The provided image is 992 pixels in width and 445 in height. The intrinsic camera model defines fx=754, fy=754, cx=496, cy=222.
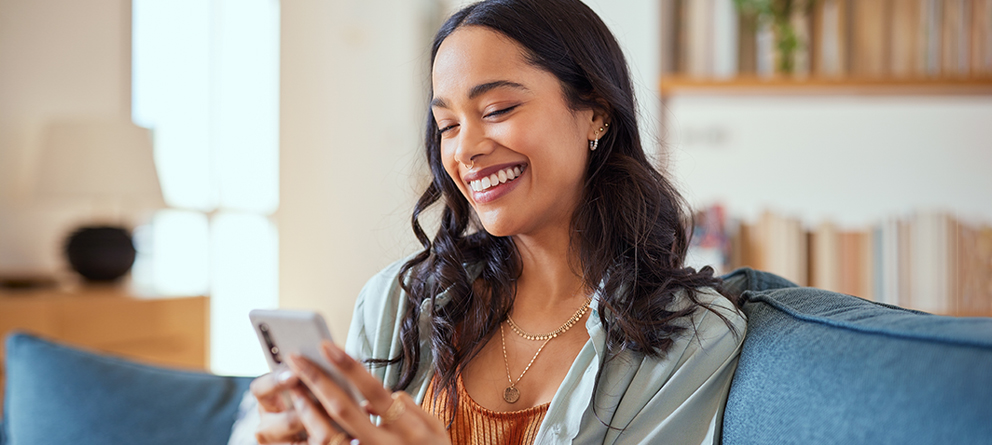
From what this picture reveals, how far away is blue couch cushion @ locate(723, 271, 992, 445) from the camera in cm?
66

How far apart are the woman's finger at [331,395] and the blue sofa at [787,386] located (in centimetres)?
47

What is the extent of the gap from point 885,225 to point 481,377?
1.71 m

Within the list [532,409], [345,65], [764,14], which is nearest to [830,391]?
[532,409]

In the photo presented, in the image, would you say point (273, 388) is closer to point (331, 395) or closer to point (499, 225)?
point (331, 395)

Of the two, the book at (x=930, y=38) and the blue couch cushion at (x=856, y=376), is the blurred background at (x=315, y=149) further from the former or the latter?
the blue couch cushion at (x=856, y=376)

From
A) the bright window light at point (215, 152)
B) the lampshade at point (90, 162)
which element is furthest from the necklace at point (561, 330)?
the bright window light at point (215, 152)

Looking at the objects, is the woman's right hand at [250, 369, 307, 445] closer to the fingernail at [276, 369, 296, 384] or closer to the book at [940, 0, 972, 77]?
the fingernail at [276, 369, 296, 384]

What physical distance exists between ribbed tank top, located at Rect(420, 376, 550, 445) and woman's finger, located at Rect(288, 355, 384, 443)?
Result: 42cm

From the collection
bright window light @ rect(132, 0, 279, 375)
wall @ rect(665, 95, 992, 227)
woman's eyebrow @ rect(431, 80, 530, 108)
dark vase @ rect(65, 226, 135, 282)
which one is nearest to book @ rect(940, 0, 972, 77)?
wall @ rect(665, 95, 992, 227)

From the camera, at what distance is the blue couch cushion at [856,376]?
2.16 feet

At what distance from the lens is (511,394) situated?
4.00ft

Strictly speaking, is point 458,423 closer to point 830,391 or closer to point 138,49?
point 830,391

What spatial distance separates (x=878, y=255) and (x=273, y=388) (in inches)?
84.6

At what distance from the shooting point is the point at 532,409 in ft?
3.84
